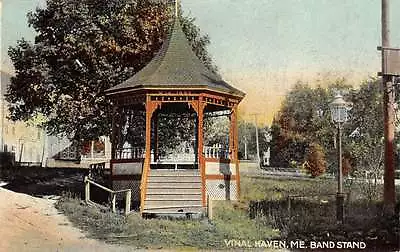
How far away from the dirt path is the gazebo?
703 millimetres

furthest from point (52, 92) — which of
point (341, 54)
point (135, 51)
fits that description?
point (341, 54)

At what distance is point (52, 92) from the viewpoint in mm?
8258

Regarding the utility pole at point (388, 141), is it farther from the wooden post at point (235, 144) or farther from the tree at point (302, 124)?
the wooden post at point (235, 144)

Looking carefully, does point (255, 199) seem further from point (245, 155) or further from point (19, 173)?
point (19, 173)

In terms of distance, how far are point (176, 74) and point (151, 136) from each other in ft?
2.50

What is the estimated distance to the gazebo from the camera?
8.20 meters

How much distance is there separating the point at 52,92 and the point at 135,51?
0.94 metres

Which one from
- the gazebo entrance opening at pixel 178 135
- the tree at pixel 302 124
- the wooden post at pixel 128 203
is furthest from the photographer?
the gazebo entrance opening at pixel 178 135

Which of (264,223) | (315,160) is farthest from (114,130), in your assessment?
(315,160)

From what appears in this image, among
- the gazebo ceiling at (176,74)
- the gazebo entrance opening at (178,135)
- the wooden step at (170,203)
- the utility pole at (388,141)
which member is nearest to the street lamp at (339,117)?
the utility pole at (388,141)

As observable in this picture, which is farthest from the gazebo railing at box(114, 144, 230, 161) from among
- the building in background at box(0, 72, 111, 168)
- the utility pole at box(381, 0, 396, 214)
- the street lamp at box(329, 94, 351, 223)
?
the utility pole at box(381, 0, 396, 214)

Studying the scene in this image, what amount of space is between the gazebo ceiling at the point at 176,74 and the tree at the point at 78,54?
11cm

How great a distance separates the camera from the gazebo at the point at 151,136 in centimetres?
820

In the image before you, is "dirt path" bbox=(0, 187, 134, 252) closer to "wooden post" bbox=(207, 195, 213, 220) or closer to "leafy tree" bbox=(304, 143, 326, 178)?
"wooden post" bbox=(207, 195, 213, 220)
